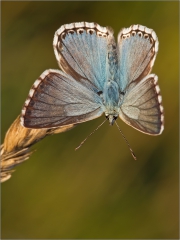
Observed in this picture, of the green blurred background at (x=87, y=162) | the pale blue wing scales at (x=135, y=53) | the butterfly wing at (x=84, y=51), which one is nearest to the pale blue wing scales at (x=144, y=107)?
the pale blue wing scales at (x=135, y=53)

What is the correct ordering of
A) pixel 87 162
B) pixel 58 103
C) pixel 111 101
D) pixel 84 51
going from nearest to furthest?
pixel 58 103 < pixel 111 101 < pixel 84 51 < pixel 87 162

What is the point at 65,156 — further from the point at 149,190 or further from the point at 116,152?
the point at 149,190

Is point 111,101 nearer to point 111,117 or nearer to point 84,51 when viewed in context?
point 111,117

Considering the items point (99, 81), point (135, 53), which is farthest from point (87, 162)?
point (135, 53)

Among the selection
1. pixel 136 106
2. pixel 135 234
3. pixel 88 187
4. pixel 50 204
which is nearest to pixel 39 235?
pixel 50 204

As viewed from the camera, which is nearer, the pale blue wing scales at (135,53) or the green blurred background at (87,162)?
the pale blue wing scales at (135,53)

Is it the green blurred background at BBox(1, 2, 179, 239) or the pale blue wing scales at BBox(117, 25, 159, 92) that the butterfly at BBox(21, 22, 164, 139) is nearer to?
the pale blue wing scales at BBox(117, 25, 159, 92)

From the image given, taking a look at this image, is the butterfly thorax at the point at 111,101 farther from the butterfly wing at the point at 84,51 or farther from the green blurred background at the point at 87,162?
the green blurred background at the point at 87,162
